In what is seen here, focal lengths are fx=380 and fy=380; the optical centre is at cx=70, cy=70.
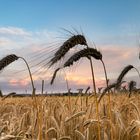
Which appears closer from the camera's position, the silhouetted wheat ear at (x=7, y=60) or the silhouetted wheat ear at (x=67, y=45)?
the silhouetted wheat ear at (x=67, y=45)

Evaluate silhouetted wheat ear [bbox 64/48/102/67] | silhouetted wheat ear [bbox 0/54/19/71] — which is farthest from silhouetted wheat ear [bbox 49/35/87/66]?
silhouetted wheat ear [bbox 0/54/19/71]

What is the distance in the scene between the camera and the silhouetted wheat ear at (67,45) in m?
2.61

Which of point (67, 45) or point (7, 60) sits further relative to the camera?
point (7, 60)

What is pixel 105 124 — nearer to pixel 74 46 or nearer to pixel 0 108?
pixel 74 46

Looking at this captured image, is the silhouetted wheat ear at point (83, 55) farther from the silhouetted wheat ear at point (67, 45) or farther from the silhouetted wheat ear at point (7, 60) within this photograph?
the silhouetted wheat ear at point (7, 60)

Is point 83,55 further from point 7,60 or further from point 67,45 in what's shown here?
point 7,60

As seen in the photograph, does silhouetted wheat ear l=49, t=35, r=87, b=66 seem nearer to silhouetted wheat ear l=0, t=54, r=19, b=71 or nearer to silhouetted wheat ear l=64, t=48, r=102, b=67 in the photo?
silhouetted wheat ear l=64, t=48, r=102, b=67

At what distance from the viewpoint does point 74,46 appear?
8.86ft

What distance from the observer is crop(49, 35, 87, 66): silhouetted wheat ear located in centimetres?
261

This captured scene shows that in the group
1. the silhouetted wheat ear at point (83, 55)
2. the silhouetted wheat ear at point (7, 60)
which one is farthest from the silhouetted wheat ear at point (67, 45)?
the silhouetted wheat ear at point (7, 60)

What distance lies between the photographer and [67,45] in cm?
274

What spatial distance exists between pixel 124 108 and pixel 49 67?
11.8 feet

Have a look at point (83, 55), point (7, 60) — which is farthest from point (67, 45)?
point (7, 60)

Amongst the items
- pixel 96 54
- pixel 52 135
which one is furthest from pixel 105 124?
pixel 96 54
